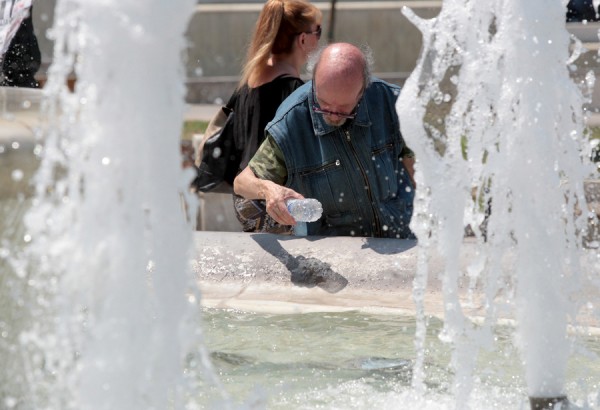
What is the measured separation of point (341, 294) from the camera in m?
4.16

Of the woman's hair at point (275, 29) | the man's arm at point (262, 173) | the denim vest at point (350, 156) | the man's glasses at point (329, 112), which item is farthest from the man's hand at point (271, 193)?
the woman's hair at point (275, 29)

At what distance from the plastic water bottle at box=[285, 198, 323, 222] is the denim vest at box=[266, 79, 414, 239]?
0.65 feet

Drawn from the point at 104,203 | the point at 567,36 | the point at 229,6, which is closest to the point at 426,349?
the point at 567,36

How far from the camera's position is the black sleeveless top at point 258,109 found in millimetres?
4742

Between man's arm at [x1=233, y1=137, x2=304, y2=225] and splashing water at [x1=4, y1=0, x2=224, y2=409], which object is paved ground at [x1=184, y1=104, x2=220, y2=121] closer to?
man's arm at [x1=233, y1=137, x2=304, y2=225]

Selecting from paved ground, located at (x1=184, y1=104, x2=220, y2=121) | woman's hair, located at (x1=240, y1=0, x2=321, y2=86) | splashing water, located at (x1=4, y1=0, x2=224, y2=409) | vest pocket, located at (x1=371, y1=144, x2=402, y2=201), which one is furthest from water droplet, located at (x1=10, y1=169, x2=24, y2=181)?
paved ground, located at (x1=184, y1=104, x2=220, y2=121)

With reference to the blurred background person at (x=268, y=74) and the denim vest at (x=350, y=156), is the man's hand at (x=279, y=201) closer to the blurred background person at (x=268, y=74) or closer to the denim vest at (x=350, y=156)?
the denim vest at (x=350, y=156)

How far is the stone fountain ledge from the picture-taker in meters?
4.08

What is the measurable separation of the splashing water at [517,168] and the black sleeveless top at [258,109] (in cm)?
182

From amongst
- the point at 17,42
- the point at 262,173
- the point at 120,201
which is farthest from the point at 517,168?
the point at 17,42

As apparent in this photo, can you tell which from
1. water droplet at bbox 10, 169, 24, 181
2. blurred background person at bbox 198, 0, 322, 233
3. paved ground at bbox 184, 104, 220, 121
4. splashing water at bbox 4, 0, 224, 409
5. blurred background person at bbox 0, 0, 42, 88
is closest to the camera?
splashing water at bbox 4, 0, 224, 409

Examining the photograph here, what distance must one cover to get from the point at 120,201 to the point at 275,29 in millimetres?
2755

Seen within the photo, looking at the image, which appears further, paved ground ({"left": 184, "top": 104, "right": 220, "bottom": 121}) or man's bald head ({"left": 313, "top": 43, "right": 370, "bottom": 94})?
paved ground ({"left": 184, "top": 104, "right": 220, "bottom": 121})

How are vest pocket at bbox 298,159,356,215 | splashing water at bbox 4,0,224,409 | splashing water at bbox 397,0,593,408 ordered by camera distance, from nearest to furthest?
splashing water at bbox 4,0,224,409 < splashing water at bbox 397,0,593,408 < vest pocket at bbox 298,159,356,215
